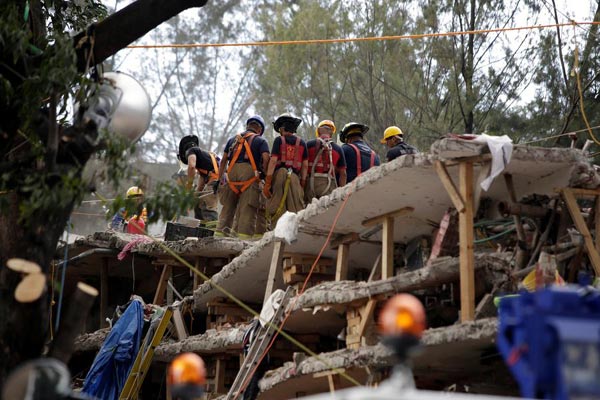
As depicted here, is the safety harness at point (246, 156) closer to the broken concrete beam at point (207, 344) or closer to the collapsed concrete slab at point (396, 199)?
the collapsed concrete slab at point (396, 199)

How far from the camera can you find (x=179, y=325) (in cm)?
1655

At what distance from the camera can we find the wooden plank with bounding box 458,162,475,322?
10.3m

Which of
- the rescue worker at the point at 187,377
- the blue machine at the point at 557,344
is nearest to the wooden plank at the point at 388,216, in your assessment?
the blue machine at the point at 557,344

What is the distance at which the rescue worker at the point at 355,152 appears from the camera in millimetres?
16875

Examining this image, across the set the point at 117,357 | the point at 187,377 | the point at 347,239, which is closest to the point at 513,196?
the point at 347,239

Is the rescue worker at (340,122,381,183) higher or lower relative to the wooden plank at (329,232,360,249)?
higher

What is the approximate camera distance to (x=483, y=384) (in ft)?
35.5

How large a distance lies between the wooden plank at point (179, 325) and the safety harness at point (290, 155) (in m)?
2.83

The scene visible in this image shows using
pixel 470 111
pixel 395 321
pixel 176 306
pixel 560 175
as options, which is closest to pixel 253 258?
pixel 176 306

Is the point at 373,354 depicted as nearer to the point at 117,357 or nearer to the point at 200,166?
the point at 117,357

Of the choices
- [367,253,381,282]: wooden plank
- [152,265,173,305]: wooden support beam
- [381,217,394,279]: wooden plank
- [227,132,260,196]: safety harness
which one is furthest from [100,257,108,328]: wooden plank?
[381,217,394,279]: wooden plank

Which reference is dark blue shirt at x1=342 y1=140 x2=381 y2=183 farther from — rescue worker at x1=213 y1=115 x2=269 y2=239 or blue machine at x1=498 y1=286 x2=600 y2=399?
blue machine at x1=498 y1=286 x2=600 y2=399

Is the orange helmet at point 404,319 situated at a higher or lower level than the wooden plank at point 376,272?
lower

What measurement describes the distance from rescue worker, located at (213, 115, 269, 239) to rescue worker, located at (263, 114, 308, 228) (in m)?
0.22
